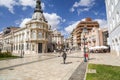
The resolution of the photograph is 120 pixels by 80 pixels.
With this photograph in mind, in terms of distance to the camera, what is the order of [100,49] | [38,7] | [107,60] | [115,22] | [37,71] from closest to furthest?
1. [37,71]
2. [107,60]
3. [115,22]
4. [100,49]
5. [38,7]

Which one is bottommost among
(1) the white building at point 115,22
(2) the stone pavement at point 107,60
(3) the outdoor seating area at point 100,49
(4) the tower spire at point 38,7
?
(2) the stone pavement at point 107,60

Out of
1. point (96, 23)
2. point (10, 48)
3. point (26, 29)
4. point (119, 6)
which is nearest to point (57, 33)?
point (96, 23)

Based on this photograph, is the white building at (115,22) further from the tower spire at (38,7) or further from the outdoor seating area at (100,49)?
the tower spire at (38,7)

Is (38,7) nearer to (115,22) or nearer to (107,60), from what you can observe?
(115,22)

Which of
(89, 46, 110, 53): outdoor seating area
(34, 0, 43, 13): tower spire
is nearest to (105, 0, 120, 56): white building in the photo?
(89, 46, 110, 53): outdoor seating area

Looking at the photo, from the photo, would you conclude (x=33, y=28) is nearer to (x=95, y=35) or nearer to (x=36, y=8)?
(x=36, y=8)

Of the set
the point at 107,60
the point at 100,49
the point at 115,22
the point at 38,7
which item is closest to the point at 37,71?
the point at 107,60

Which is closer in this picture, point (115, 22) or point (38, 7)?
point (115, 22)

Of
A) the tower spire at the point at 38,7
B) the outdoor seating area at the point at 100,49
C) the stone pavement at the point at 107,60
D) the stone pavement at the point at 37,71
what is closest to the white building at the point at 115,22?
the stone pavement at the point at 107,60

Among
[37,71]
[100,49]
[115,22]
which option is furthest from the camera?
[100,49]

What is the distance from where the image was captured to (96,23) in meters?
92.8

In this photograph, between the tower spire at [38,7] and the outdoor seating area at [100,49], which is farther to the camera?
the tower spire at [38,7]

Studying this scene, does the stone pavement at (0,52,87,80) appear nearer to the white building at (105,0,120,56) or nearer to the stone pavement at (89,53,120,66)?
the stone pavement at (89,53,120,66)

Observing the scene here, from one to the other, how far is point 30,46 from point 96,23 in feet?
195
